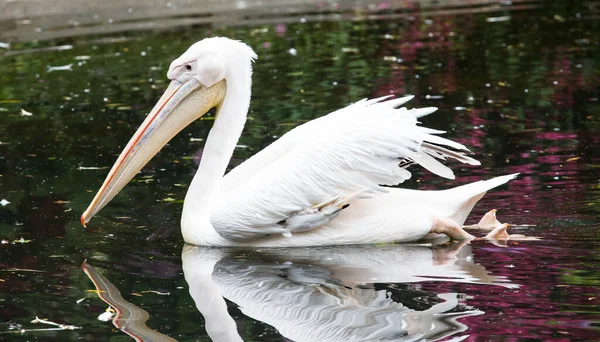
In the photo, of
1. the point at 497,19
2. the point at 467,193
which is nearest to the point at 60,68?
the point at 497,19

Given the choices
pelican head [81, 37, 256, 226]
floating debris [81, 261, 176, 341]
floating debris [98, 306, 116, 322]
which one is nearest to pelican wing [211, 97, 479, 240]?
pelican head [81, 37, 256, 226]

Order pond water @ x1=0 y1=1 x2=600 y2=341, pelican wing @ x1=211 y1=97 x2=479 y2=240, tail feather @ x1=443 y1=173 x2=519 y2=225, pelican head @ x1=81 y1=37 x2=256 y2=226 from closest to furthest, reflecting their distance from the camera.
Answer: pond water @ x1=0 y1=1 x2=600 y2=341 → pelican wing @ x1=211 y1=97 x2=479 y2=240 → tail feather @ x1=443 y1=173 x2=519 y2=225 → pelican head @ x1=81 y1=37 x2=256 y2=226

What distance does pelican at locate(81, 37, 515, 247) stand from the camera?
5.14m

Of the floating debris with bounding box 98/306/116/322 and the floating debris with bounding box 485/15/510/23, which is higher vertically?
the floating debris with bounding box 98/306/116/322

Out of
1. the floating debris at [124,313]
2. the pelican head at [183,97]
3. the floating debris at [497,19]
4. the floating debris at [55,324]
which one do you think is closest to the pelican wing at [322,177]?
the pelican head at [183,97]

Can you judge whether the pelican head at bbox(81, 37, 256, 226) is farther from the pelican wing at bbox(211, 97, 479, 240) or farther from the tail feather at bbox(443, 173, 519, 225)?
the tail feather at bbox(443, 173, 519, 225)

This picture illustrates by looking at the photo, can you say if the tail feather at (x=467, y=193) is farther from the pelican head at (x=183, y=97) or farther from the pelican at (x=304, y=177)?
the pelican head at (x=183, y=97)

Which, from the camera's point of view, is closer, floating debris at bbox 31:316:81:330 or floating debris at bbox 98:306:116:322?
floating debris at bbox 31:316:81:330

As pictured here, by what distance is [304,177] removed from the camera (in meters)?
5.12

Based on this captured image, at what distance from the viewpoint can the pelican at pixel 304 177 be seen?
5.14 meters

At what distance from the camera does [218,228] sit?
206 inches

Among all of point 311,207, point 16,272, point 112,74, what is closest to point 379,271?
point 311,207

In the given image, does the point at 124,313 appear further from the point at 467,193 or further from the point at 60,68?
the point at 60,68

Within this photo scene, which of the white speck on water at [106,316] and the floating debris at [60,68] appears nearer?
the white speck on water at [106,316]
